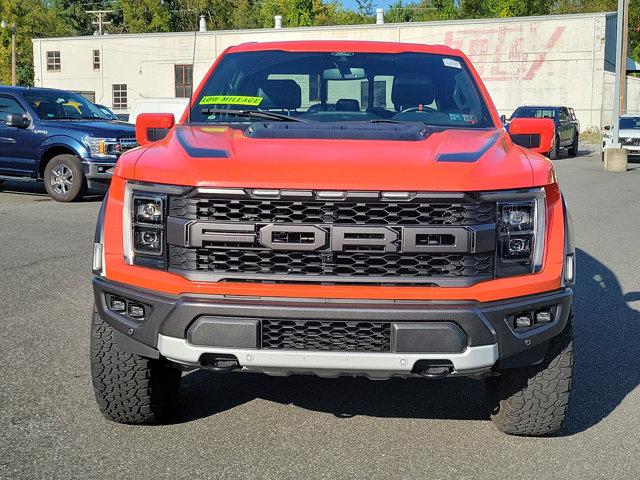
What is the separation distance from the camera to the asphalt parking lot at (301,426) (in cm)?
387

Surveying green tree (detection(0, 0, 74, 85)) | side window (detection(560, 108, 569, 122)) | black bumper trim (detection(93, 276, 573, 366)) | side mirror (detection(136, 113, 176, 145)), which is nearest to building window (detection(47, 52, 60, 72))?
green tree (detection(0, 0, 74, 85))

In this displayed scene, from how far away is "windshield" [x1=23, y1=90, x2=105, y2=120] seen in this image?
15.5 m

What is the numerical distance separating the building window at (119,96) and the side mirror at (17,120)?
44002 millimetres

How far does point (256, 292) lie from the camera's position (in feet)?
12.0

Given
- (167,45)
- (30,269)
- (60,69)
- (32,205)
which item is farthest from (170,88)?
(30,269)

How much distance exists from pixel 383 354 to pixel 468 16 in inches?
2732

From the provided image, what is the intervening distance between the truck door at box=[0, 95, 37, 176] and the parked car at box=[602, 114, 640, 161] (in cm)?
1811

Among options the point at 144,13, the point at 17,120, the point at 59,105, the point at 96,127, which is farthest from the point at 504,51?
the point at 144,13

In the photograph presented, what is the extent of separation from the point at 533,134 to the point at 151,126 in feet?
7.08

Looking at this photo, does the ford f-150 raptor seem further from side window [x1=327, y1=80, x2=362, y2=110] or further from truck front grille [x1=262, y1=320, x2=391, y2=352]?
side window [x1=327, y1=80, x2=362, y2=110]

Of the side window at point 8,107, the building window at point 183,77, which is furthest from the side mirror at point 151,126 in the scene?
the building window at point 183,77

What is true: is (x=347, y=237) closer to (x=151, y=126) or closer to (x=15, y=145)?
(x=151, y=126)

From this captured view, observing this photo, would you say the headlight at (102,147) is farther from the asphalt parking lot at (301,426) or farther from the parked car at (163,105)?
the asphalt parking lot at (301,426)

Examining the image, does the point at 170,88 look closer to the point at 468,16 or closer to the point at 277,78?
the point at 468,16
